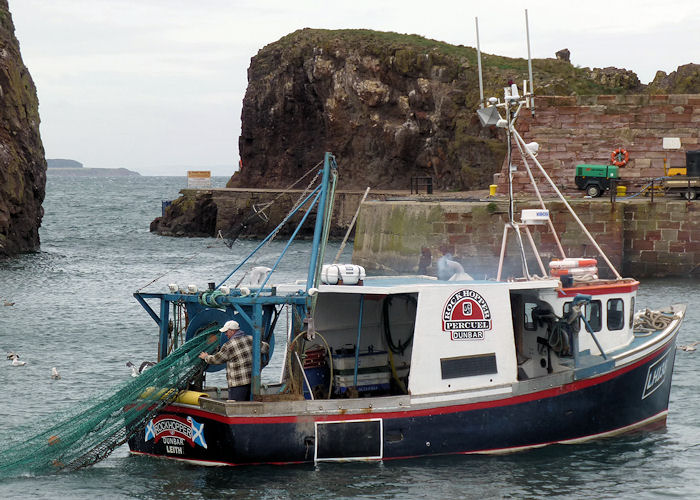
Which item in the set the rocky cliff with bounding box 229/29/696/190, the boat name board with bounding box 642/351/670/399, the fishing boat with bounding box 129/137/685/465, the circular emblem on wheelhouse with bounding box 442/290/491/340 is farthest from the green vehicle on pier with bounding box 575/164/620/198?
the circular emblem on wheelhouse with bounding box 442/290/491/340

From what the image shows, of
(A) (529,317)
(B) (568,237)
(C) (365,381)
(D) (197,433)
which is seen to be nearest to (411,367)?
(C) (365,381)

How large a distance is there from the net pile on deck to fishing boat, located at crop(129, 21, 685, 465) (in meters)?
0.27

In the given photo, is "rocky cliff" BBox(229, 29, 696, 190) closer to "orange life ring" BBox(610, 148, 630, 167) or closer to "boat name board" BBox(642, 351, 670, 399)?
"orange life ring" BBox(610, 148, 630, 167)

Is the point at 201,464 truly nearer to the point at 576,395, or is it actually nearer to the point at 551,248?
the point at 576,395

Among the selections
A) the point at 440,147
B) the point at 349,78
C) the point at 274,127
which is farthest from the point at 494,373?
the point at 274,127

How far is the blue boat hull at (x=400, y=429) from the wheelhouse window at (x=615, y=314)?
2.22ft

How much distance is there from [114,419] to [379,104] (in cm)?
5983

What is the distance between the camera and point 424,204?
3781cm

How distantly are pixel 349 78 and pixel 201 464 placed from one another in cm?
6153

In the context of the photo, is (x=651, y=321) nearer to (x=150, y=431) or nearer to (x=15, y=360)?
(x=150, y=431)

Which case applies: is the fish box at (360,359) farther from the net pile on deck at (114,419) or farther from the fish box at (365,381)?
the net pile on deck at (114,419)

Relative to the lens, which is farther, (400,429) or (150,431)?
(150,431)

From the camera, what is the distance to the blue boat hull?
14219mm

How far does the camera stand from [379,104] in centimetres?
7281
